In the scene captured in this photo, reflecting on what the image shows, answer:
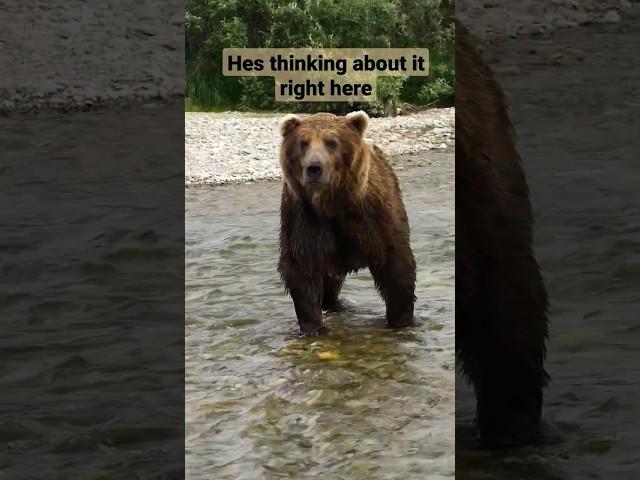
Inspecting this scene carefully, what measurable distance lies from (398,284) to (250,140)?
84 cm

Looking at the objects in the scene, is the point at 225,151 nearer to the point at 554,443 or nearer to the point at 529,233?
the point at 529,233

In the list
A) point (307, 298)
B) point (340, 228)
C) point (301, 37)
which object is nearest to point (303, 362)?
point (307, 298)

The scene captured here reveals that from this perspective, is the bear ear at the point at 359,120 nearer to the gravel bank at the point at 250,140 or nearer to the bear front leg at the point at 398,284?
the gravel bank at the point at 250,140

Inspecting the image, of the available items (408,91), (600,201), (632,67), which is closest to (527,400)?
(408,91)

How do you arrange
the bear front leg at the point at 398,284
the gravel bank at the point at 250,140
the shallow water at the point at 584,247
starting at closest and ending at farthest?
the shallow water at the point at 584,247, the gravel bank at the point at 250,140, the bear front leg at the point at 398,284

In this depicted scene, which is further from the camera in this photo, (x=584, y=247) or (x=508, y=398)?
(x=584, y=247)

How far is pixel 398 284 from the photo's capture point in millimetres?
4496

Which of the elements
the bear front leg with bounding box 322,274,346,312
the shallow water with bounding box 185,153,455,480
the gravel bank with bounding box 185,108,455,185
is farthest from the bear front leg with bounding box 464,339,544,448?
the gravel bank with bounding box 185,108,455,185

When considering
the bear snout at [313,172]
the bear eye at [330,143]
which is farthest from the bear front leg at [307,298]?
the bear eye at [330,143]

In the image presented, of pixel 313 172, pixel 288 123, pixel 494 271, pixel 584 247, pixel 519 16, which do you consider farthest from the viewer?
pixel 584 247

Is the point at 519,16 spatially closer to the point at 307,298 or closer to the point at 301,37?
the point at 301,37

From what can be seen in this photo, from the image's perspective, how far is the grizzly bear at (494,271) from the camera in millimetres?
3967

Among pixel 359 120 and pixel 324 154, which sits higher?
pixel 359 120

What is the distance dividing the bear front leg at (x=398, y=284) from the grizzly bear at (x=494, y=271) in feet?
0.97
